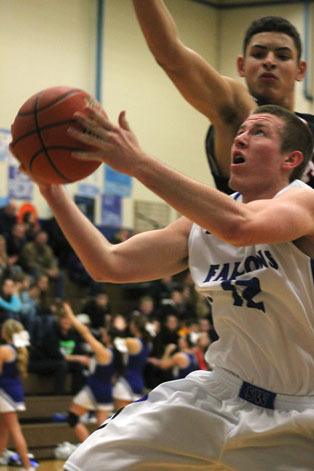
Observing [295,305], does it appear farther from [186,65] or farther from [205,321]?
[205,321]

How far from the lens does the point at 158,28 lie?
3963 mm

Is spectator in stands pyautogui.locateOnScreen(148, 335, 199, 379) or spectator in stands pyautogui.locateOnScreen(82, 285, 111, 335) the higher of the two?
spectator in stands pyautogui.locateOnScreen(82, 285, 111, 335)

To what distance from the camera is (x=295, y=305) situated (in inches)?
137

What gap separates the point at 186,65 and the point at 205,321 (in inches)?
478

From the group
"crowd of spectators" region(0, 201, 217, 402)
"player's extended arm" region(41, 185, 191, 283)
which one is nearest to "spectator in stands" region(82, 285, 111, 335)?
"crowd of spectators" region(0, 201, 217, 402)

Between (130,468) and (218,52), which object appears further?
(218,52)

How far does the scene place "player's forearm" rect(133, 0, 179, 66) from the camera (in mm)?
3885

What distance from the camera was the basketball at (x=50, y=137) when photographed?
11.2 feet

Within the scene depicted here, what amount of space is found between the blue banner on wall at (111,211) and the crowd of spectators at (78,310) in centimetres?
96

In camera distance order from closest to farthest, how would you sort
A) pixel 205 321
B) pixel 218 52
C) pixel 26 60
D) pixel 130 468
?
pixel 130 468 < pixel 205 321 < pixel 26 60 < pixel 218 52

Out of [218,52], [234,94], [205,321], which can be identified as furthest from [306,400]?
[218,52]

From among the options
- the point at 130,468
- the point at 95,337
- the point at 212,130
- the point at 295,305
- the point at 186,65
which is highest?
the point at 186,65

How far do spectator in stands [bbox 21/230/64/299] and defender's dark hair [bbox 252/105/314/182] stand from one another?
461 inches

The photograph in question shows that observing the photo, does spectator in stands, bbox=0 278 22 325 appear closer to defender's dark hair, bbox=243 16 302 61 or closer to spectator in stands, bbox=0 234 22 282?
spectator in stands, bbox=0 234 22 282
